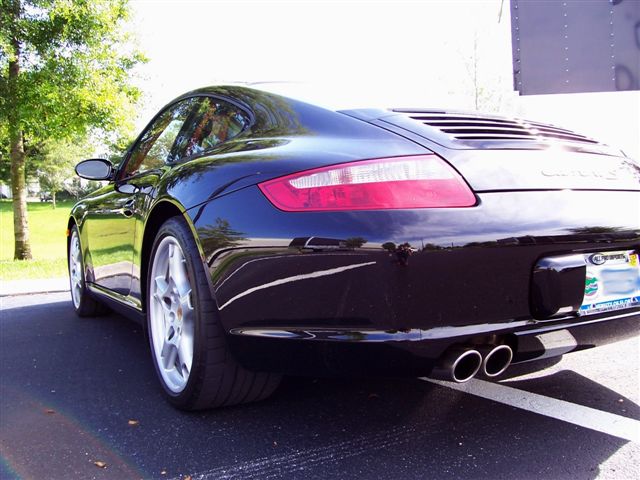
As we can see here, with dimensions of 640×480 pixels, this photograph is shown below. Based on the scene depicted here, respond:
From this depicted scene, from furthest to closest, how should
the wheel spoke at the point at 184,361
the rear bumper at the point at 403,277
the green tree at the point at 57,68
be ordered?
the green tree at the point at 57,68 < the wheel spoke at the point at 184,361 < the rear bumper at the point at 403,277

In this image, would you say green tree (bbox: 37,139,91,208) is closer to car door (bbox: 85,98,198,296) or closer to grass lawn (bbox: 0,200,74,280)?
grass lawn (bbox: 0,200,74,280)

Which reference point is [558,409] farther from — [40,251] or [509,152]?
[40,251]

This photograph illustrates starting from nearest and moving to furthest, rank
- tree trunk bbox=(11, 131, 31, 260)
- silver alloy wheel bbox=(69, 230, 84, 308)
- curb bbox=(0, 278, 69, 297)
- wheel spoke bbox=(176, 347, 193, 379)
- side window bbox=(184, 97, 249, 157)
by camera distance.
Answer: wheel spoke bbox=(176, 347, 193, 379) < side window bbox=(184, 97, 249, 157) < silver alloy wheel bbox=(69, 230, 84, 308) < curb bbox=(0, 278, 69, 297) < tree trunk bbox=(11, 131, 31, 260)

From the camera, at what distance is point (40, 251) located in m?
22.4

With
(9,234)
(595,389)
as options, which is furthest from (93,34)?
(9,234)

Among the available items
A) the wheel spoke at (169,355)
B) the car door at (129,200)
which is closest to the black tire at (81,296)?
the car door at (129,200)

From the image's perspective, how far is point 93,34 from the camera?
11242 millimetres

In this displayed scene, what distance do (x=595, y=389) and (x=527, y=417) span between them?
557 mm

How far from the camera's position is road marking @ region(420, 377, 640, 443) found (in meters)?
2.19

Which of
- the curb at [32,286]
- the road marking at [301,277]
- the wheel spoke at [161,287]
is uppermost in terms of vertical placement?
the road marking at [301,277]

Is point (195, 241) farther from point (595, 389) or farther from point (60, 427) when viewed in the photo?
point (595, 389)

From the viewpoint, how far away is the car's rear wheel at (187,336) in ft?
6.97

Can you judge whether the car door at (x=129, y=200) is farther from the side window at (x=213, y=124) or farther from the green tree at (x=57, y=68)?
the green tree at (x=57, y=68)

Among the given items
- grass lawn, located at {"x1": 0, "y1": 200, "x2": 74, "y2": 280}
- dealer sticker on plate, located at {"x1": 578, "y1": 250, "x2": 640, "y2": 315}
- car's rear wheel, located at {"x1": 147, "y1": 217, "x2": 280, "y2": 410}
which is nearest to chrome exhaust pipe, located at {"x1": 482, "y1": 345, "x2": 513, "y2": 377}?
dealer sticker on plate, located at {"x1": 578, "y1": 250, "x2": 640, "y2": 315}
